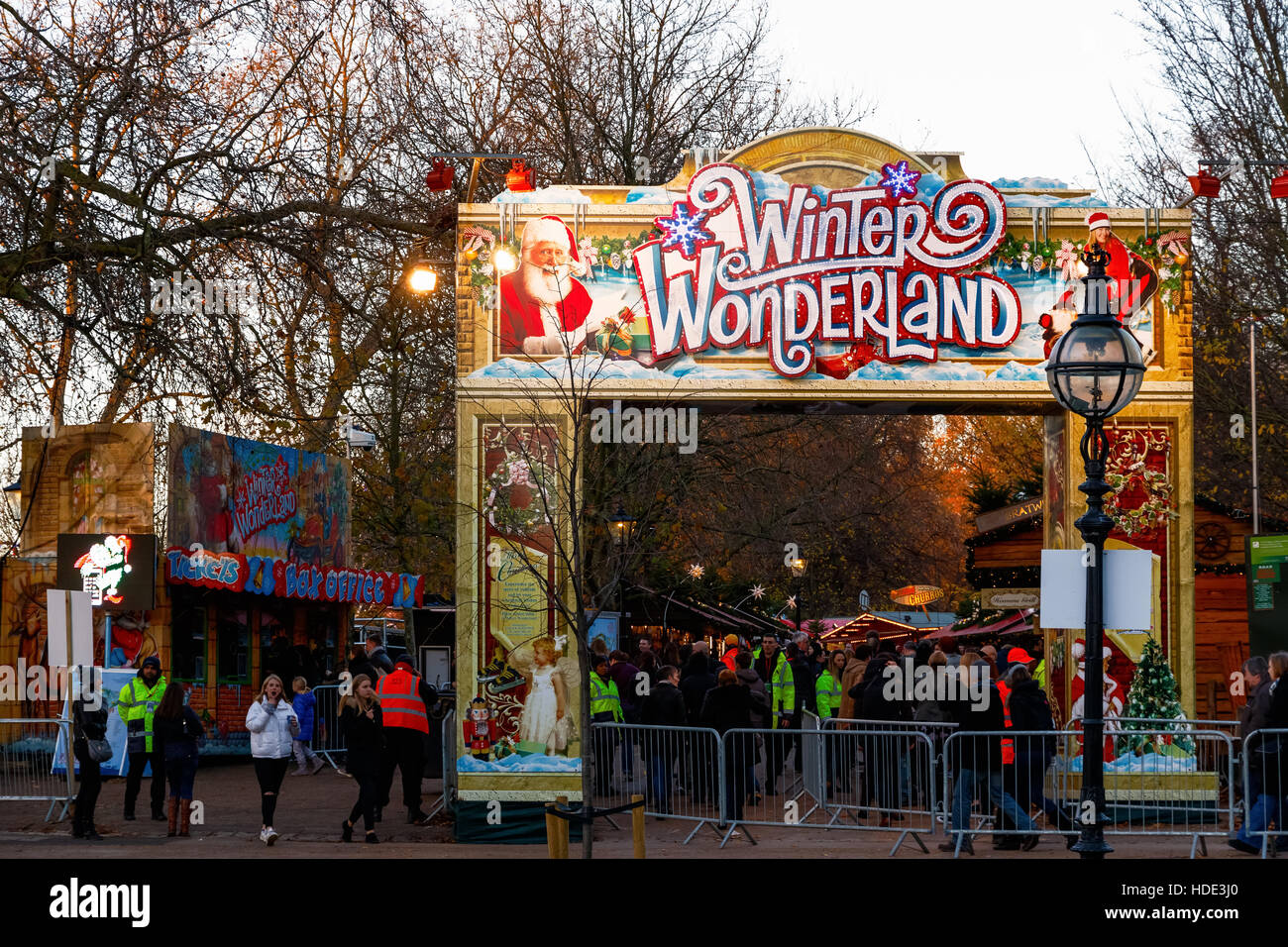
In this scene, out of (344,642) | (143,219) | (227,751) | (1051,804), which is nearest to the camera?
(143,219)

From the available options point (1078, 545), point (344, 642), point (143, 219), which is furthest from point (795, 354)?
point (344, 642)

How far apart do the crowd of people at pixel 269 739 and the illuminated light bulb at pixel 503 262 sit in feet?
13.7

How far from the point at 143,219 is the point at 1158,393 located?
9668 mm

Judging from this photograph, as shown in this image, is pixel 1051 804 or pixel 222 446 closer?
pixel 1051 804

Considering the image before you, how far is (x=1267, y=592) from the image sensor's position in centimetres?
1891

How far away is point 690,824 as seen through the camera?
17125mm

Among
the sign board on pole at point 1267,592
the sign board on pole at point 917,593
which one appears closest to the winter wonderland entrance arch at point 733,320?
the sign board on pole at point 1267,592

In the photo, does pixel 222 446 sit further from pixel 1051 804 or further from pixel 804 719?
pixel 1051 804

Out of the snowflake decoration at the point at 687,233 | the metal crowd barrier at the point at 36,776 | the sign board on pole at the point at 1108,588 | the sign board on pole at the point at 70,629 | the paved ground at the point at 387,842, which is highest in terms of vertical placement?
the snowflake decoration at the point at 687,233

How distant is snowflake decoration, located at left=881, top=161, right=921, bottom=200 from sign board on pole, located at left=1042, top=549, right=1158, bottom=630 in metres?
6.62

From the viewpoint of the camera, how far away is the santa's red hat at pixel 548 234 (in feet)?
51.6

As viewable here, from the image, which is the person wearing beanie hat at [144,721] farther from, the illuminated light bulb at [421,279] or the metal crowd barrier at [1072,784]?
the metal crowd barrier at [1072,784]

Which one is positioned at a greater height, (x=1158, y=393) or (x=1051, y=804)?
(x=1158, y=393)

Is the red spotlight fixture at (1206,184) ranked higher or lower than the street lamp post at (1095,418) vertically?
higher
